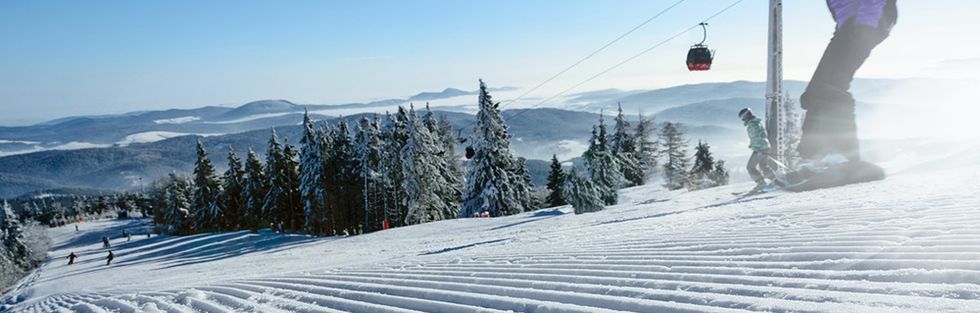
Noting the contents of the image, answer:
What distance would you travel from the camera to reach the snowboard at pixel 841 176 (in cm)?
1520

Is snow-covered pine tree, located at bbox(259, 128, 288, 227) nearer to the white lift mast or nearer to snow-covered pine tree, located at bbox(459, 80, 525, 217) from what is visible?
snow-covered pine tree, located at bbox(459, 80, 525, 217)

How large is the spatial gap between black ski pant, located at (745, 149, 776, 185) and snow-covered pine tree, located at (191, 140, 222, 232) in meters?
53.8

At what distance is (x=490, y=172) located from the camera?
40.6 meters

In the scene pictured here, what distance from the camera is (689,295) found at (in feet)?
12.9

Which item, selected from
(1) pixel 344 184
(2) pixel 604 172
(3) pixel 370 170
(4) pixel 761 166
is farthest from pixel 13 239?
(4) pixel 761 166

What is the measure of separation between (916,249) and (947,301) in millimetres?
1794

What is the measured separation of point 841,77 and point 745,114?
8.93 feet

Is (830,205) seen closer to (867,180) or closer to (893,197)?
(893,197)

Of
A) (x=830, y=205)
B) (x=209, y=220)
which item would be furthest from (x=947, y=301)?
(x=209, y=220)

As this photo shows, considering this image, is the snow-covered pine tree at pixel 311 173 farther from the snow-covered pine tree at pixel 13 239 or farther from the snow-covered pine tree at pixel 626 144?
the snow-covered pine tree at pixel 13 239

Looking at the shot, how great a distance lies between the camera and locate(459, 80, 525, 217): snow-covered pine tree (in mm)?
40094

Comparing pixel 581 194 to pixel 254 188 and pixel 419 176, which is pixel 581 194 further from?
pixel 254 188

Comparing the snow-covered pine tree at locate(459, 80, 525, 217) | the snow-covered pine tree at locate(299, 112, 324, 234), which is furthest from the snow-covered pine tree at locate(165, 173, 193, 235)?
the snow-covered pine tree at locate(459, 80, 525, 217)

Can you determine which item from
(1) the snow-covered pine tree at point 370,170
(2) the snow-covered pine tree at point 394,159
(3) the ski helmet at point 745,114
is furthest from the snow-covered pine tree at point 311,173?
(3) the ski helmet at point 745,114
